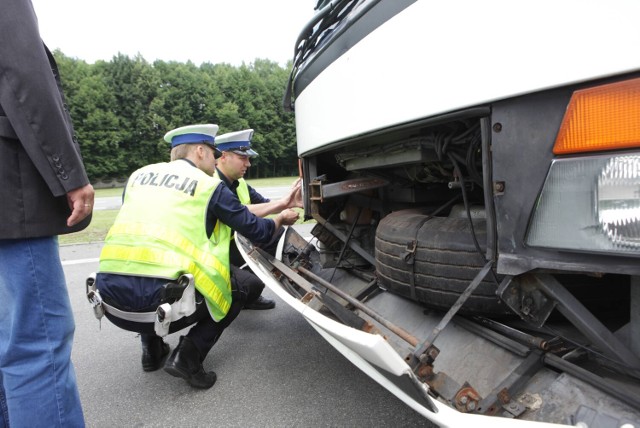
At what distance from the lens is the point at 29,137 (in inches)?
49.8

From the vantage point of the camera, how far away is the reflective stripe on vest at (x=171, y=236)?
193cm

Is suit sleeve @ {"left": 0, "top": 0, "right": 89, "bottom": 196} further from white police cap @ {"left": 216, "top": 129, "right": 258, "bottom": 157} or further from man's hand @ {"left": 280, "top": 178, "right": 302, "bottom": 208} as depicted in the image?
white police cap @ {"left": 216, "top": 129, "right": 258, "bottom": 157}

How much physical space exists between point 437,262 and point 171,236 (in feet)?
4.31

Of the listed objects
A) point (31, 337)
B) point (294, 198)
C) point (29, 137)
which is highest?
point (29, 137)

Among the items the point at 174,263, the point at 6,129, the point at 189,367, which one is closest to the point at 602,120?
the point at 6,129

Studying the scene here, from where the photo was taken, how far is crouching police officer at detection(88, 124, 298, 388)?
1.93 meters

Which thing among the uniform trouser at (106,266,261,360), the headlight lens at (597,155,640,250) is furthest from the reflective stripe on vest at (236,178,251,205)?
the headlight lens at (597,155,640,250)

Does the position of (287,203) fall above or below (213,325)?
above

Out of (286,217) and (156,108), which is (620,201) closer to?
(286,217)

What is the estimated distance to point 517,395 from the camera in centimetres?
111

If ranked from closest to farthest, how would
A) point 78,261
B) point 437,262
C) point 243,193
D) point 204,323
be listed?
point 437,262 → point 204,323 → point 243,193 → point 78,261

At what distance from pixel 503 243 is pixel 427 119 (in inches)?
15.8

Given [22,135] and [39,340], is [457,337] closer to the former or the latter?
[39,340]

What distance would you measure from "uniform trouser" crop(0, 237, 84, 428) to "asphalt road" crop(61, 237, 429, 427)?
0.52 m
